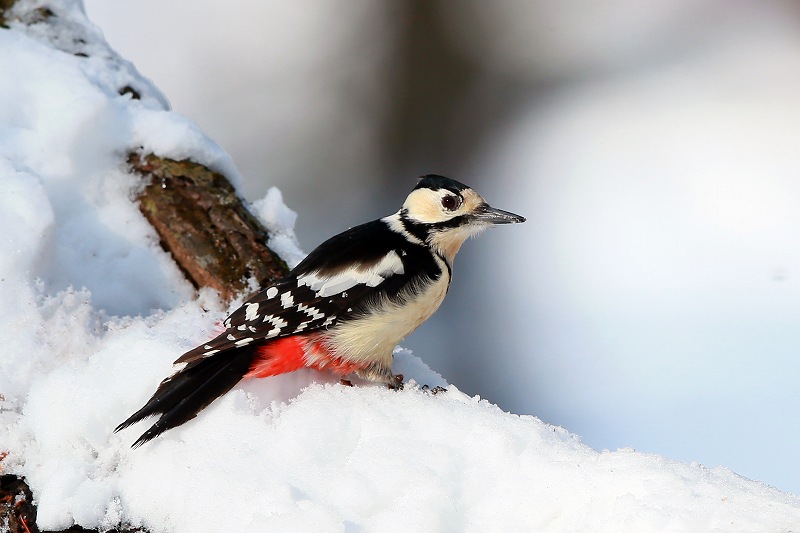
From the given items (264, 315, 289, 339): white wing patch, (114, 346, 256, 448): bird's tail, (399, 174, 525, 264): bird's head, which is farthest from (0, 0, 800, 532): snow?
(399, 174, 525, 264): bird's head

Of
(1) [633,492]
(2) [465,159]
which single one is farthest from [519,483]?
(2) [465,159]

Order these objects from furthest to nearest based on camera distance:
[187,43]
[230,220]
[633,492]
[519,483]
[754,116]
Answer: [187,43]
[754,116]
[230,220]
[519,483]
[633,492]

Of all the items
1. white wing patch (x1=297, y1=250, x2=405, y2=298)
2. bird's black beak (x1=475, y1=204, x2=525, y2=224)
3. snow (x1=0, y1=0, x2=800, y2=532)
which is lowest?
snow (x1=0, y1=0, x2=800, y2=532)

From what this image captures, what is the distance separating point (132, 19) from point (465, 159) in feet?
13.2

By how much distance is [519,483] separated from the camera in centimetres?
190

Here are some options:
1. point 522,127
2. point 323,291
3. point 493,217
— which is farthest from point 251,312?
point 522,127

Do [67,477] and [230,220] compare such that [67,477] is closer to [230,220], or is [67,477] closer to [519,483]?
[519,483]

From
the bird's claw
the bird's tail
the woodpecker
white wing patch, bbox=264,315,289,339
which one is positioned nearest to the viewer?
the bird's tail

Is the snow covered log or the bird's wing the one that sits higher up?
the snow covered log

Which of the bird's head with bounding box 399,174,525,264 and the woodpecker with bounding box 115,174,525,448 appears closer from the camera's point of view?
the woodpecker with bounding box 115,174,525,448

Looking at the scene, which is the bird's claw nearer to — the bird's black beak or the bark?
the bird's black beak

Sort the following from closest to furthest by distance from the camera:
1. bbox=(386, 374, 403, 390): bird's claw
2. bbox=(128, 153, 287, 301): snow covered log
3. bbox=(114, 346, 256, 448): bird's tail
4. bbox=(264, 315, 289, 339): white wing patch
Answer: bbox=(114, 346, 256, 448): bird's tail
bbox=(264, 315, 289, 339): white wing patch
bbox=(386, 374, 403, 390): bird's claw
bbox=(128, 153, 287, 301): snow covered log

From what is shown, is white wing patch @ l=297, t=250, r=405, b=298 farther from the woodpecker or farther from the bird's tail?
the bird's tail

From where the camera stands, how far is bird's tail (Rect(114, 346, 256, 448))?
2211 millimetres
